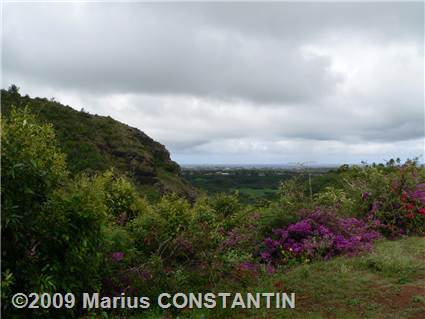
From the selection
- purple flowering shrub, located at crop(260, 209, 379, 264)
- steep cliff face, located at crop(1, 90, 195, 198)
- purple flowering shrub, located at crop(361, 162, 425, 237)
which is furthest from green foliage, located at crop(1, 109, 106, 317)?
steep cliff face, located at crop(1, 90, 195, 198)

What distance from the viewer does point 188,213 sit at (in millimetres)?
10195

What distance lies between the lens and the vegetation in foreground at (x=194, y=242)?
5445 millimetres

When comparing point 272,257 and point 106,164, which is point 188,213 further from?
point 106,164

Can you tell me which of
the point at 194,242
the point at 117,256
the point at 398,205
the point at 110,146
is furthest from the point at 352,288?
the point at 110,146

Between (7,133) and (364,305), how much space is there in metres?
5.43

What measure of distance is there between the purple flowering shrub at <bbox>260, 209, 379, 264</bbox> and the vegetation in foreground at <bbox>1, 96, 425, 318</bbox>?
0.02m

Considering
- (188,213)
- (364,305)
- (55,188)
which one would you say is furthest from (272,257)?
(55,188)

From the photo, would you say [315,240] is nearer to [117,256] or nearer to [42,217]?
[117,256]

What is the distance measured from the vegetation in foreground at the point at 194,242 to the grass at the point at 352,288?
0.02 meters

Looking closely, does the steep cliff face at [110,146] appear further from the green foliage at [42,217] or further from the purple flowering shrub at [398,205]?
the green foliage at [42,217]

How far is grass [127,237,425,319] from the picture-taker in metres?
6.24

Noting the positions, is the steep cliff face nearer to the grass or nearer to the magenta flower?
the magenta flower

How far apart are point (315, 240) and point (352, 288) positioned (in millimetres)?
2463

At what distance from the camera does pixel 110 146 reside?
43594mm
